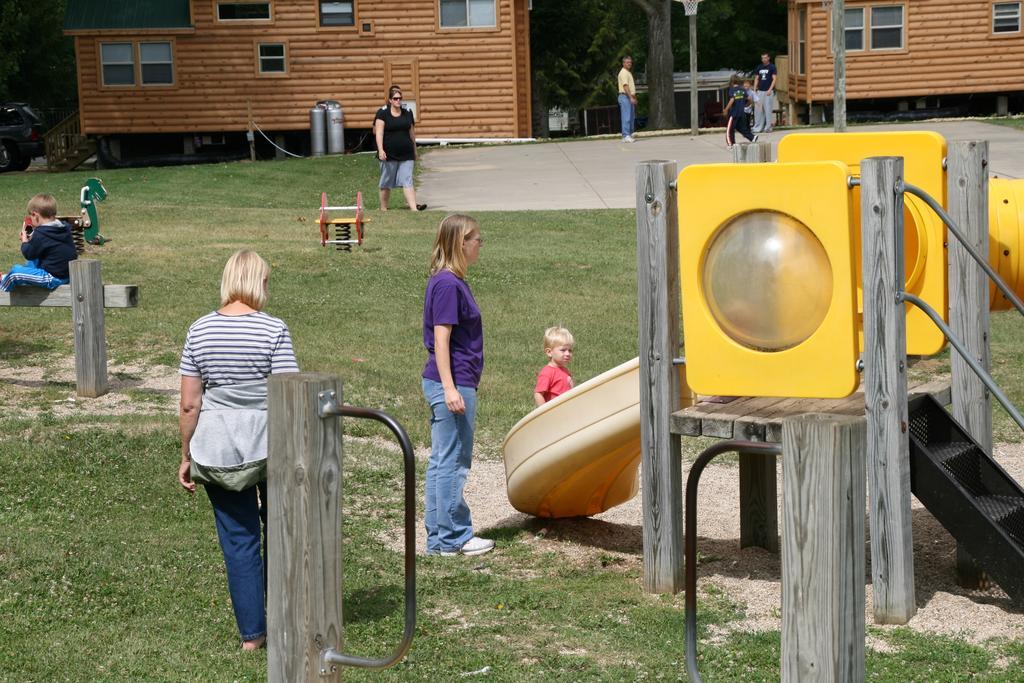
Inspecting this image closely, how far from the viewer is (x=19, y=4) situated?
46844 mm

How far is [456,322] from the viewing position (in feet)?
23.2

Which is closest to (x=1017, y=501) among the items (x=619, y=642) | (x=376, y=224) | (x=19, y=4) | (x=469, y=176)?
(x=619, y=642)

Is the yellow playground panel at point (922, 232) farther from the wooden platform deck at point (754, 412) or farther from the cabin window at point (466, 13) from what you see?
the cabin window at point (466, 13)

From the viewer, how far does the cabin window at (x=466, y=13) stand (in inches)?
1442

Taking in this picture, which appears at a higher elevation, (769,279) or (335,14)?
(335,14)

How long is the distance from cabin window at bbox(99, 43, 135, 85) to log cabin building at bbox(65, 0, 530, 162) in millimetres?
25

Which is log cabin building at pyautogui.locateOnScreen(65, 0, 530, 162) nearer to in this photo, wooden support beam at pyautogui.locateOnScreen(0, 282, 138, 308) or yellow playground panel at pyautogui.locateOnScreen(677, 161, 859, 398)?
wooden support beam at pyautogui.locateOnScreen(0, 282, 138, 308)

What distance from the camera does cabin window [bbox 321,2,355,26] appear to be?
36.8 metres

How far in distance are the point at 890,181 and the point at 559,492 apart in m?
2.52

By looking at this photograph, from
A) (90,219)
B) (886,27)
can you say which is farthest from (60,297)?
(886,27)

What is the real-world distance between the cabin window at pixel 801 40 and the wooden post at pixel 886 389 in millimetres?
34142

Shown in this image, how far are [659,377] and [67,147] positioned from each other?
117ft

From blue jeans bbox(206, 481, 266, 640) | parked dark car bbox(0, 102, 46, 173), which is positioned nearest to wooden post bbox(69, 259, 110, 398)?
blue jeans bbox(206, 481, 266, 640)

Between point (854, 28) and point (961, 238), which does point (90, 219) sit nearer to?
point (961, 238)
